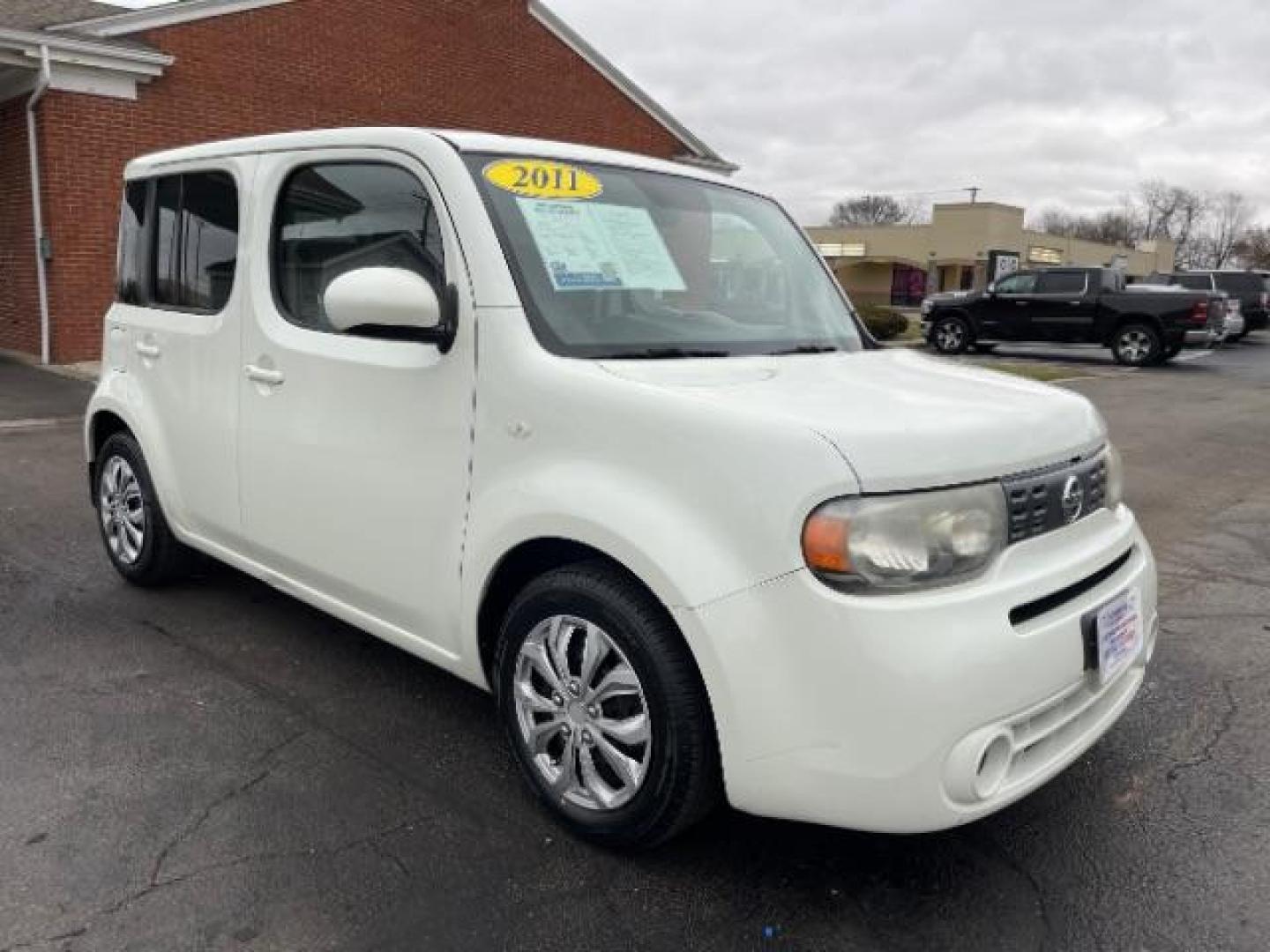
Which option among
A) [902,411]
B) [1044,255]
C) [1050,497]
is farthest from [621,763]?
[1044,255]

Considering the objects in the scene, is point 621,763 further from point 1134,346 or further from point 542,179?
point 1134,346

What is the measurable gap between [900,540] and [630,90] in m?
16.4

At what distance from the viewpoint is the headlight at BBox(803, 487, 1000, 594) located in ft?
6.75

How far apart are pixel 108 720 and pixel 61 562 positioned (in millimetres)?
1999

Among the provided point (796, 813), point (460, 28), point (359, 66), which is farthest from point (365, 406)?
point (460, 28)

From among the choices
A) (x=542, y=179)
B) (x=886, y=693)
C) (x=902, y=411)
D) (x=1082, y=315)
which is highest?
(x=542, y=179)

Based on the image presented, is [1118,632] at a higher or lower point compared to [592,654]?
higher

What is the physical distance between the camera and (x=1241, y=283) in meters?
26.5

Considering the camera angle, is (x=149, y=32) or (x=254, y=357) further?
(x=149, y=32)

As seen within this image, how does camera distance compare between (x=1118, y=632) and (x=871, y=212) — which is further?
(x=871, y=212)

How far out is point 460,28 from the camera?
1480 cm

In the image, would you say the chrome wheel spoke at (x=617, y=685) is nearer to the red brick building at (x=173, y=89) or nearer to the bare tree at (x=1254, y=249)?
the red brick building at (x=173, y=89)

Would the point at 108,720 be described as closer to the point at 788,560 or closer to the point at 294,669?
the point at 294,669

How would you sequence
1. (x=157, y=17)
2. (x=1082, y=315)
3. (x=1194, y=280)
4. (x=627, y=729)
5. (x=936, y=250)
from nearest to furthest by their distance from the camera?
(x=627, y=729) → (x=157, y=17) → (x=1082, y=315) → (x=1194, y=280) → (x=936, y=250)
